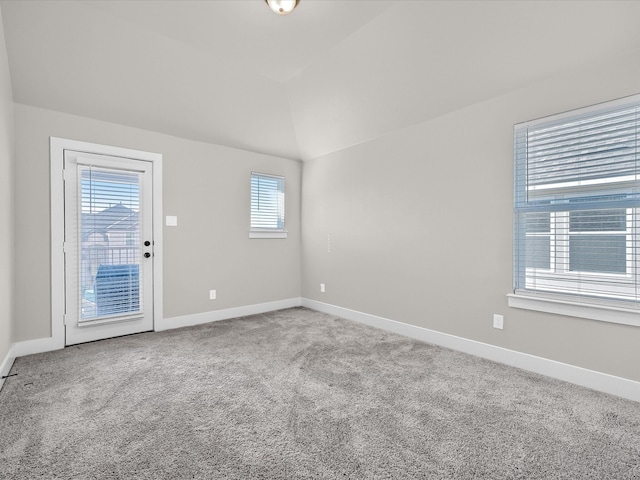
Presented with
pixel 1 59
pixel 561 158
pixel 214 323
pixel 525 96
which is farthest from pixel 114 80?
pixel 561 158

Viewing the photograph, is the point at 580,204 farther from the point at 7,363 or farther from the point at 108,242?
the point at 7,363

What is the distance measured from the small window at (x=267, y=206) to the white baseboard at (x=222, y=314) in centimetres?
105

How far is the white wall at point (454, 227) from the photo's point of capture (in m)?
2.38

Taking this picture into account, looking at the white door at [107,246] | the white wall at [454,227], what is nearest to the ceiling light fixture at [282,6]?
the white wall at [454,227]

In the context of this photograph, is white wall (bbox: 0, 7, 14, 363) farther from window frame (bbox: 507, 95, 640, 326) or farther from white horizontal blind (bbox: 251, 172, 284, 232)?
window frame (bbox: 507, 95, 640, 326)

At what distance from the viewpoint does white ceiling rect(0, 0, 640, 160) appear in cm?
233

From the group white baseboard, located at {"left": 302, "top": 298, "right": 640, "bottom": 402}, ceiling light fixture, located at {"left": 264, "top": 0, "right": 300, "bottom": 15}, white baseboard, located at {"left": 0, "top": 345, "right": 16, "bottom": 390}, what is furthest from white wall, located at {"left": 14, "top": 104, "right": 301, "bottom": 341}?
ceiling light fixture, located at {"left": 264, "top": 0, "right": 300, "bottom": 15}

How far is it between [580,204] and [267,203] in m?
3.68

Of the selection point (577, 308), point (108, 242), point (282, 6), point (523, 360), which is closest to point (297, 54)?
point (282, 6)

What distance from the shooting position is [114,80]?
309 centimetres

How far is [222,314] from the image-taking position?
14.1 ft

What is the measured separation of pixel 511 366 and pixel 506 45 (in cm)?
266

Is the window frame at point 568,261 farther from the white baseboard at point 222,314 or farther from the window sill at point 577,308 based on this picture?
the white baseboard at point 222,314

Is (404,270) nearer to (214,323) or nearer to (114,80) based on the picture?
(214,323)
